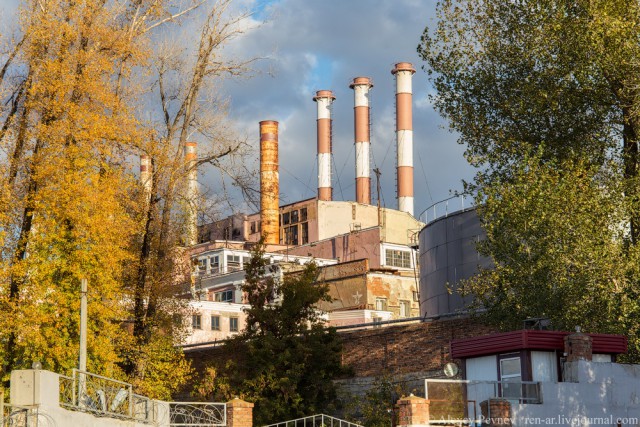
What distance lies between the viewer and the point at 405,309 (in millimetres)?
66438

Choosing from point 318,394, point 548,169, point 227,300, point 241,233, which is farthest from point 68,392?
point 241,233

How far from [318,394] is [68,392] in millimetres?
13088

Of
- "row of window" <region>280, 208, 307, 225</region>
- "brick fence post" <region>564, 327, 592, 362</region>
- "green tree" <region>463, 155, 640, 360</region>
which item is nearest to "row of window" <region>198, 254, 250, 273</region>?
"row of window" <region>280, 208, 307, 225</region>

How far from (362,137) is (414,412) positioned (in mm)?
68347

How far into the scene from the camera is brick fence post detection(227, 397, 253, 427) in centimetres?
2820

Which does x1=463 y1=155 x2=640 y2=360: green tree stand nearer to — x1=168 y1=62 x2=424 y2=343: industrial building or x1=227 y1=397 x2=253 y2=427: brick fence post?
x1=227 y1=397 x2=253 y2=427: brick fence post

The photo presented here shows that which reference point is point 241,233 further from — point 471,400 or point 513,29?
point 471,400

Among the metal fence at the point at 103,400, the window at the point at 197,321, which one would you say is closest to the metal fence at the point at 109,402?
the metal fence at the point at 103,400

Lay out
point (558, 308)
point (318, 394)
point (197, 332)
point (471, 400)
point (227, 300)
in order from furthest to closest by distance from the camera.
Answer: point (227, 300)
point (197, 332)
point (318, 394)
point (558, 308)
point (471, 400)

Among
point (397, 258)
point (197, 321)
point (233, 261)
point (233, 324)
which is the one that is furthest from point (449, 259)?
point (233, 261)

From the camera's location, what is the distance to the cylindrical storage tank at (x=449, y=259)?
4625 cm

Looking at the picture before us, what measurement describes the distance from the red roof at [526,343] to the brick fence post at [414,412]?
2763 mm

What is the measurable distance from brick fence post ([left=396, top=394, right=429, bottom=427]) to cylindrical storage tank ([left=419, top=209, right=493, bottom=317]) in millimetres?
19511

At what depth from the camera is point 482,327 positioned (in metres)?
38.0
